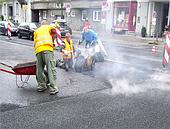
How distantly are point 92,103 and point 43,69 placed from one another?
69.6 inches

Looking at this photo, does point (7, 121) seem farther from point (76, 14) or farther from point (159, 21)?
point (76, 14)

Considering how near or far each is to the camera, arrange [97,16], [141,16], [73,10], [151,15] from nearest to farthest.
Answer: [151,15]
[141,16]
[97,16]
[73,10]

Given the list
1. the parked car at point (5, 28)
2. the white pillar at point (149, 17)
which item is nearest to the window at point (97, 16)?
the white pillar at point (149, 17)

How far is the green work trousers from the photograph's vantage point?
7.40m

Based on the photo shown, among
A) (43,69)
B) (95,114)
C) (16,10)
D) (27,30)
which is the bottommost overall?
(95,114)

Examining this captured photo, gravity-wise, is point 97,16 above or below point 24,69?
above

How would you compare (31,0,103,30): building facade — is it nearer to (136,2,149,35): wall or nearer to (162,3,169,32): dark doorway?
(136,2,149,35): wall

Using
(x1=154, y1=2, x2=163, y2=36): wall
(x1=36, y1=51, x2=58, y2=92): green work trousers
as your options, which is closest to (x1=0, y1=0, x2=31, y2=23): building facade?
(x1=154, y1=2, x2=163, y2=36): wall

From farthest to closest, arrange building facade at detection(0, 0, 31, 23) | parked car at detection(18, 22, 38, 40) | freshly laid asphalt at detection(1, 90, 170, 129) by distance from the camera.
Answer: building facade at detection(0, 0, 31, 23) < parked car at detection(18, 22, 38, 40) < freshly laid asphalt at detection(1, 90, 170, 129)

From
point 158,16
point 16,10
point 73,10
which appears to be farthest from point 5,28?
point 16,10

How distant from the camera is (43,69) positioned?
764 centimetres

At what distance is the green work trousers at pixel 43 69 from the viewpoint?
7402 mm

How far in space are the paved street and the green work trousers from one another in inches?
11.8

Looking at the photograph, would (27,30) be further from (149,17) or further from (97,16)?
(97,16)
